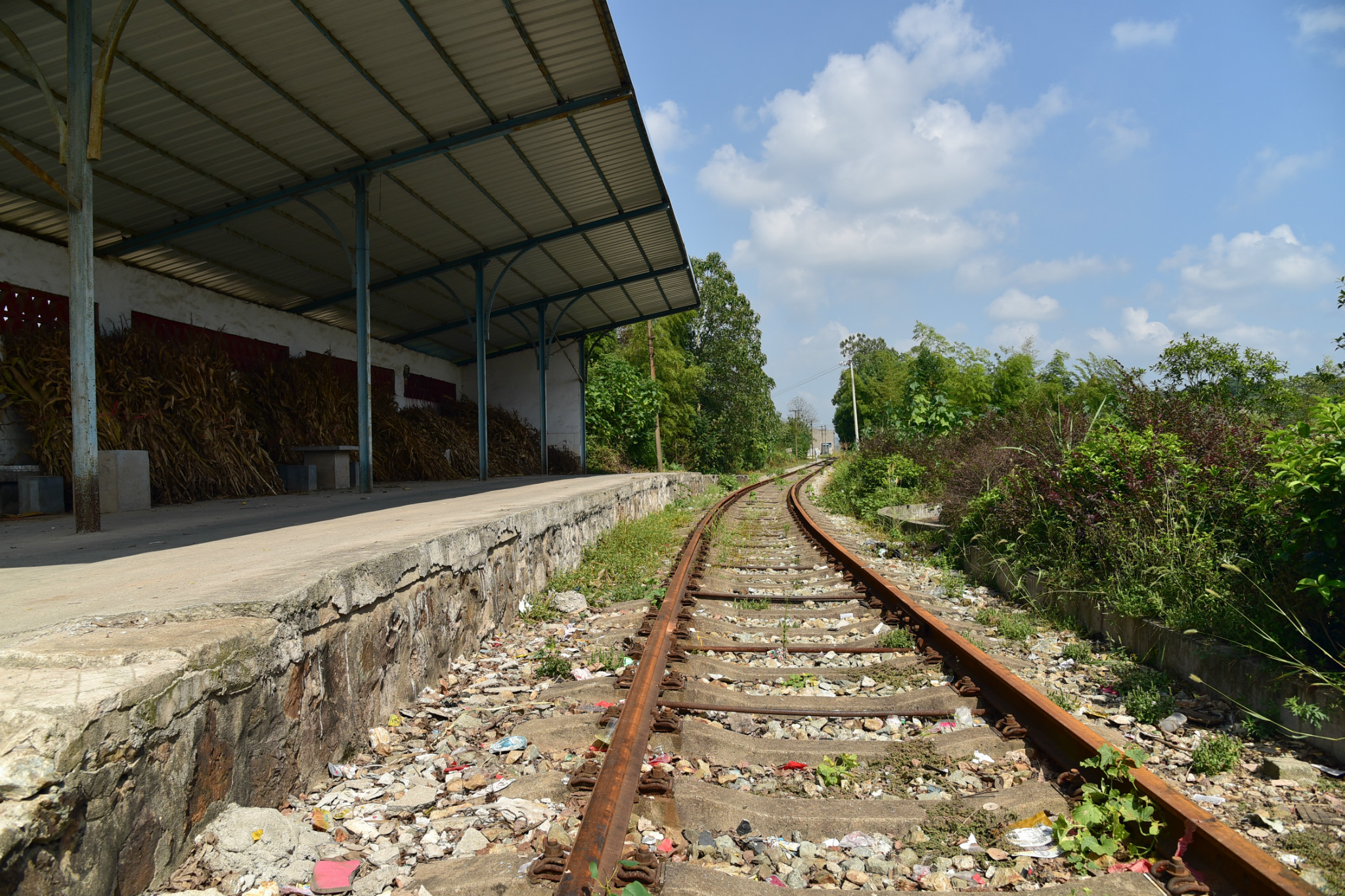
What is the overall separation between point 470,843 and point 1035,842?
1765 millimetres

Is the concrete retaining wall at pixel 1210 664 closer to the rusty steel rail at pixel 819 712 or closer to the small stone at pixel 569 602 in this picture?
the rusty steel rail at pixel 819 712

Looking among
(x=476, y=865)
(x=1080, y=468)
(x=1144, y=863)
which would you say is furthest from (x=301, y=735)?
(x=1080, y=468)

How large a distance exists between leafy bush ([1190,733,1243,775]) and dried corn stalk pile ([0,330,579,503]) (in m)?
10.3

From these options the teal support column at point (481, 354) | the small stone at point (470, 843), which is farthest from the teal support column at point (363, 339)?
the small stone at point (470, 843)

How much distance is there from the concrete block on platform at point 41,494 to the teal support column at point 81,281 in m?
2.71

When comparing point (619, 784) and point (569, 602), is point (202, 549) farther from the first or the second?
point (619, 784)

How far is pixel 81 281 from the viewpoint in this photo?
5.97m

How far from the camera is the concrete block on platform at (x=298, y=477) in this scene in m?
11.7

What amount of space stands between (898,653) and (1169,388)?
3.74 metres

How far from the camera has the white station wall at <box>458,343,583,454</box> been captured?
22.0 meters

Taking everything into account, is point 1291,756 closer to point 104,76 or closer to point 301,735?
point 301,735

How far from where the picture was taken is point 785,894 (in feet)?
6.50

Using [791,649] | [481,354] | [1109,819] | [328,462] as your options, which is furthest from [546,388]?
[1109,819]

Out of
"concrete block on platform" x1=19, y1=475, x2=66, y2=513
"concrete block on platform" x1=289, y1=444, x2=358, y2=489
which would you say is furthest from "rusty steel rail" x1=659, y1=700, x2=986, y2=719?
"concrete block on platform" x1=289, y1=444, x2=358, y2=489
